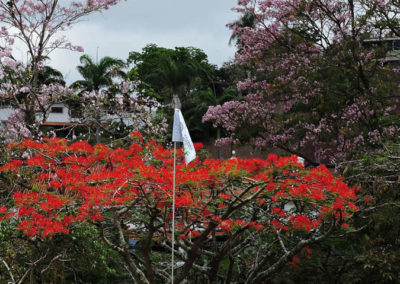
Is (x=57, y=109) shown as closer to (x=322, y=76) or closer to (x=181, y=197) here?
(x=322, y=76)

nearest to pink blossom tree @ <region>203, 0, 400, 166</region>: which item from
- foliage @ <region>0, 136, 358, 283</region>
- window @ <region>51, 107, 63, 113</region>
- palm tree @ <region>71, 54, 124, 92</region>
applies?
foliage @ <region>0, 136, 358, 283</region>

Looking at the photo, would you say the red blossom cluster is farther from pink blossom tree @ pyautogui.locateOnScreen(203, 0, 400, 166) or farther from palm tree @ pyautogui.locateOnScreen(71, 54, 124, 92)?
palm tree @ pyautogui.locateOnScreen(71, 54, 124, 92)

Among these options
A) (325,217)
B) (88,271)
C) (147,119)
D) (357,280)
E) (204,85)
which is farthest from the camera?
(204,85)

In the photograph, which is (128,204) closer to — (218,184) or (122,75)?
(218,184)

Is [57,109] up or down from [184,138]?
up

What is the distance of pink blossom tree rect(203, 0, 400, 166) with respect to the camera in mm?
11781

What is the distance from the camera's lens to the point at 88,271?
861 cm

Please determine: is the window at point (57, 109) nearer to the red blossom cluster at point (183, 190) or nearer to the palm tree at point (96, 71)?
the palm tree at point (96, 71)

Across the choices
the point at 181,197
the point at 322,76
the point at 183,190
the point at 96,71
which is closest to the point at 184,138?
the point at 181,197

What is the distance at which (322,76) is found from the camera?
13.0 meters

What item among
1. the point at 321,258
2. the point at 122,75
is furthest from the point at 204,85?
the point at 321,258

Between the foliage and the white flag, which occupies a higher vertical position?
the white flag

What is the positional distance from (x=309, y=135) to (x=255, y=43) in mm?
2869

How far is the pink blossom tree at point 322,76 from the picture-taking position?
38.7 feet
